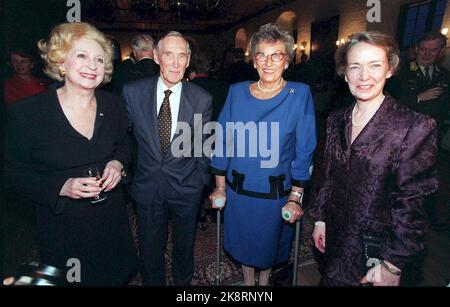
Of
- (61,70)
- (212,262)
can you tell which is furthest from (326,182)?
(212,262)

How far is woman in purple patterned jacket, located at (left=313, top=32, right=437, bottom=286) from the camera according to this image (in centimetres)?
142

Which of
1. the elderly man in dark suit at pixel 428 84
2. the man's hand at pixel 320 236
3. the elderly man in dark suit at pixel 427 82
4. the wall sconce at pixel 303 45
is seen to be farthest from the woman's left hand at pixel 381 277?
the wall sconce at pixel 303 45

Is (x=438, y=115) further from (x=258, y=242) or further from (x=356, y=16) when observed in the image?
(x=356, y=16)

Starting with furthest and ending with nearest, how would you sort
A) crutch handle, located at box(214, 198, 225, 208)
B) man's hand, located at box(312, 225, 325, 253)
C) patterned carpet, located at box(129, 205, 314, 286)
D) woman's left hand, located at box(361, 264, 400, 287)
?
patterned carpet, located at box(129, 205, 314, 286) < crutch handle, located at box(214, 198, 225, 208) < man's hand, located at box(312, 225, 325, 253) < woman's left hand, located at box(361, 264, 400, 287)

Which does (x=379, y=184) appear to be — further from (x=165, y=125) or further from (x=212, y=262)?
(x=212, y=262)

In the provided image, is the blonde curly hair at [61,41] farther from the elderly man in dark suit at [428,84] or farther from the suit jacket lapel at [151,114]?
the elderly man in dark suit at [428,84]

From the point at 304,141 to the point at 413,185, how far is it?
29.9 inches

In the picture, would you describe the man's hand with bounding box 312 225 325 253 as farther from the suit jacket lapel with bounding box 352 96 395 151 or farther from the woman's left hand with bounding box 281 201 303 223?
the suit jacket lapel with bounding box 352 96 395 151

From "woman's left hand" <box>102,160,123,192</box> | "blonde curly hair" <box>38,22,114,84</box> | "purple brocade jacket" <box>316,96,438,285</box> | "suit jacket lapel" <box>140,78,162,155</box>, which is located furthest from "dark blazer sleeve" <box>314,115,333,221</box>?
"blonde curly hair" <box>38,22,114,84</box>

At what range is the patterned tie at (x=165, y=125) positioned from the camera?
2.13 metres

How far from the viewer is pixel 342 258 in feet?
5.68

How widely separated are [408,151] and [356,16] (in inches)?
427

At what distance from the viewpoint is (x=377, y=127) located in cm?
153
